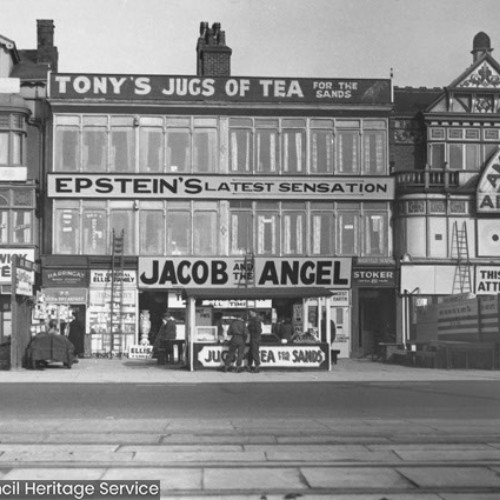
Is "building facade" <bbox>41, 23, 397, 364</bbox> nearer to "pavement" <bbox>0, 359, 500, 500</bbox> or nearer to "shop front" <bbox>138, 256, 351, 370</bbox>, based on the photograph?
"shop front" <bbox>138, 256, 351, 370</bbox>

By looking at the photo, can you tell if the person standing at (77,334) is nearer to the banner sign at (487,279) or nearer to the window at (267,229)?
the window at (267,229)

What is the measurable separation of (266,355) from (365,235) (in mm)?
11973

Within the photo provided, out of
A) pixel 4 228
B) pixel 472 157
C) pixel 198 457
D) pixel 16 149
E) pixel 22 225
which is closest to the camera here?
pixel 198 457

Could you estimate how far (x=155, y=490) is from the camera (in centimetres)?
770

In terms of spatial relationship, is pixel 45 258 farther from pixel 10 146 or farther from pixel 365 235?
pixel 365 235

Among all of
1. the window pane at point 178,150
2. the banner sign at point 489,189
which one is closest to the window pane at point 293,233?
the window pane at point 178,150

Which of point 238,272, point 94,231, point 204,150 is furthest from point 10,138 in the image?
point 238,272

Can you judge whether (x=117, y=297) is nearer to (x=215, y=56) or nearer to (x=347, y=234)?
(x=347, y=234)

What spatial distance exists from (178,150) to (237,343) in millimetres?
13140

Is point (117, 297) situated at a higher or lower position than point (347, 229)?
lower

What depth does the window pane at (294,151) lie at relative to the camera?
3797 centimetres

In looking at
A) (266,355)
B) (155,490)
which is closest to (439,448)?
(155,490)

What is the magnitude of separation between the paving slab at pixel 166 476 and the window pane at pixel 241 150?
28.6 metres

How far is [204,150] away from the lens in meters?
37.8
